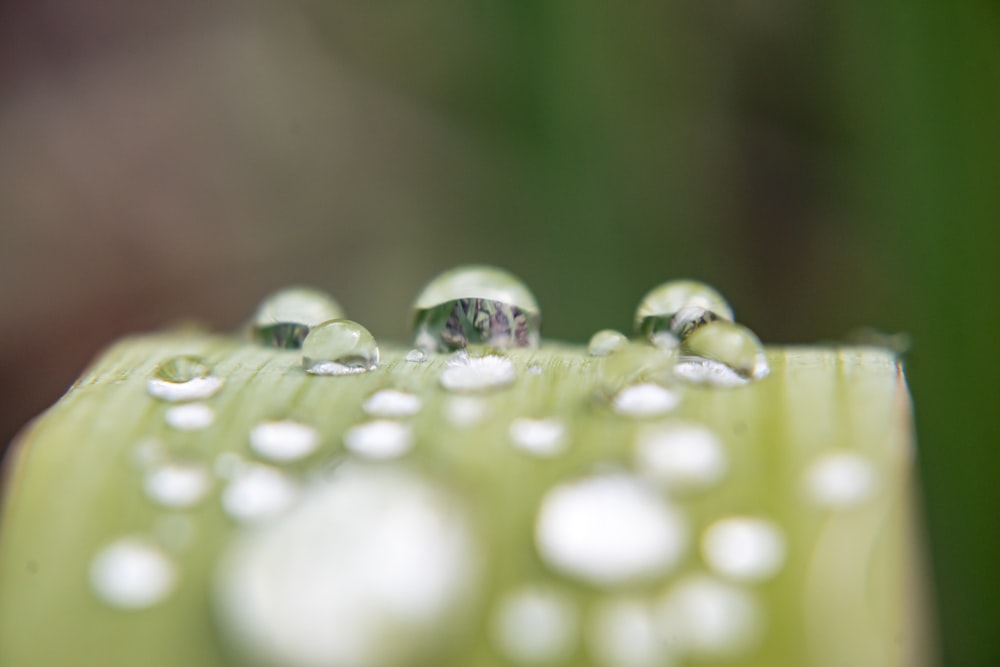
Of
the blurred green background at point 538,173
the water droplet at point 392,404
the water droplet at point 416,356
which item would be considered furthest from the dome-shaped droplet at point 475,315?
the blurred green background at point 538,173

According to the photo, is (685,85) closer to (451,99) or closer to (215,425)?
(451,99)

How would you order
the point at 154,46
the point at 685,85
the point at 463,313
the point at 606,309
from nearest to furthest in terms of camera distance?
the point at 463,313 < the point at 606,309 < the point at 685,85 < the point at 154,46

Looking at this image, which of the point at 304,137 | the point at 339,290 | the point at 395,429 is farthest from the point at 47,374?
the point at 395,429

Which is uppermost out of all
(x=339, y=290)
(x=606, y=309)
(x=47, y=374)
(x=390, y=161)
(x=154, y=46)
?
(x=154, y=46)

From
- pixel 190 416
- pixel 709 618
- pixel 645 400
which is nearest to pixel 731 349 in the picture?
pixel 645 400

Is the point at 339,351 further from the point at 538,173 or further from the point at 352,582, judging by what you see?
the point at 538,173

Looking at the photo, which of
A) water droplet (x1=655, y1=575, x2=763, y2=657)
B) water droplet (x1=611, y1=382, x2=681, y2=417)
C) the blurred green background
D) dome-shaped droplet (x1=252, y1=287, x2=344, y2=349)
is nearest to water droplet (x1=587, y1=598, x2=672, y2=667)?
water droplet (x1=655, y1=575, x2=763, y2=657)
